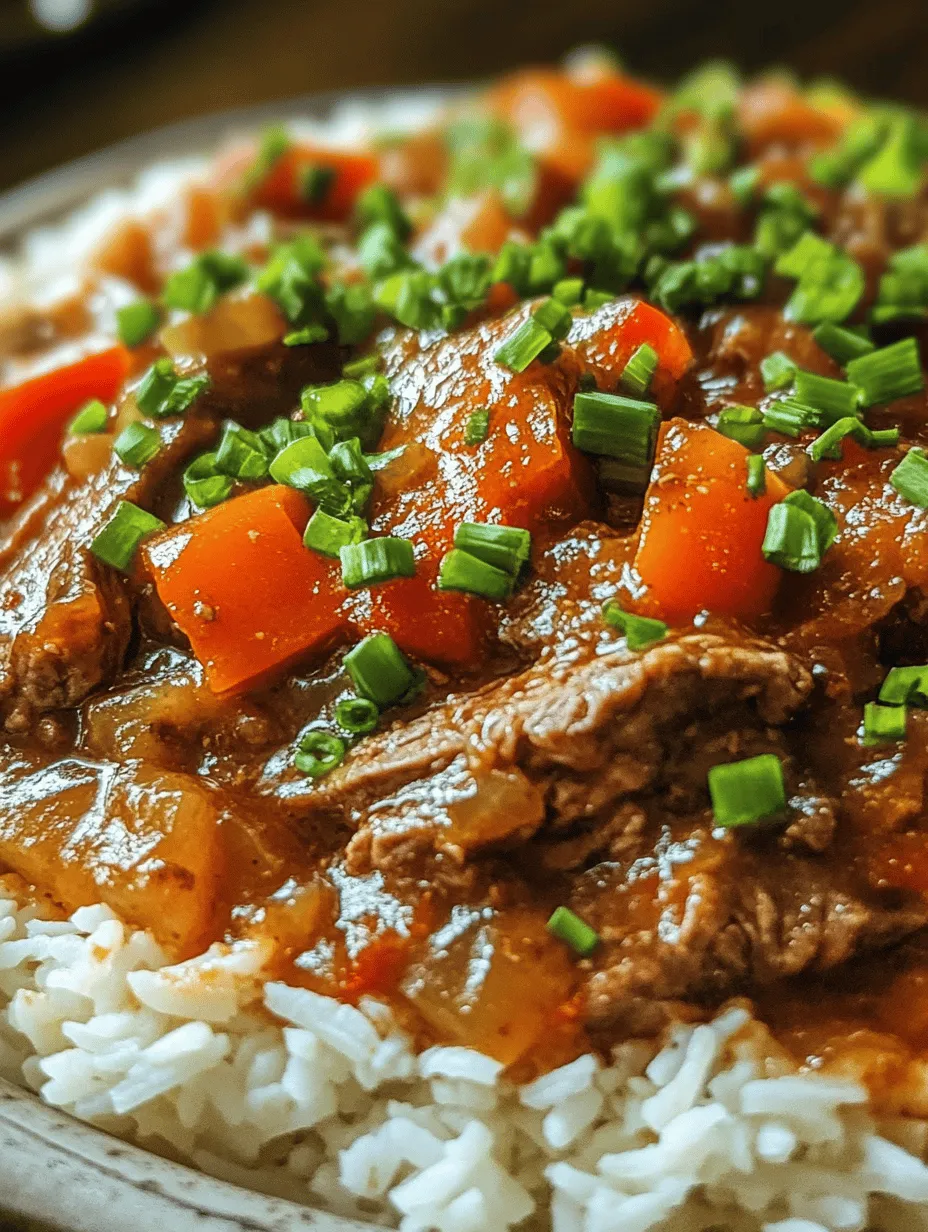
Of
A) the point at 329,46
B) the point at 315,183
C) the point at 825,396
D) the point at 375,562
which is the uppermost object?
the point at 329,46

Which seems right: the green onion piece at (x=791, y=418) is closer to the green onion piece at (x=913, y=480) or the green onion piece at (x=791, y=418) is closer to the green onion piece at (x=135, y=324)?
the green onion piece at (x=913, y=480)

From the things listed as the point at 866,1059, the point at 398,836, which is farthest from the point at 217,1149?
the point at 866,1059

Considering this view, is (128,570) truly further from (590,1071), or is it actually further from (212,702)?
(590,1071)

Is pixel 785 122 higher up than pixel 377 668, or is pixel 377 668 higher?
pixel 785 122

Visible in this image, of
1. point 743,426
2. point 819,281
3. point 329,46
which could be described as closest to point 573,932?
point 743,426

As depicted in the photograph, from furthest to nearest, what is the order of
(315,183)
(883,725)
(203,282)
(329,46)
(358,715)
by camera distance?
1. (329,46)
2. (315,183)
3. (203,282)
4. (358,715)
5. (883,725)

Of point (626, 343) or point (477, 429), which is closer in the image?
point (477, 429)

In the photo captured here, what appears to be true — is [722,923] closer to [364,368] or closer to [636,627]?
[636,627]

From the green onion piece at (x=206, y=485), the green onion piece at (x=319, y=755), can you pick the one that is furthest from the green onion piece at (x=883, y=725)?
the green onion piece at (x=206, y=485)
